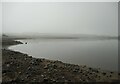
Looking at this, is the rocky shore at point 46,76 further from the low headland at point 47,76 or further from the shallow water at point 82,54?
the shallow water at point 82,54

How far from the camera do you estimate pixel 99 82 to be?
74.0ft

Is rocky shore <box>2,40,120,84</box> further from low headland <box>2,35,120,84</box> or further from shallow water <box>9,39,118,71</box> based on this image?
shallow water <box>9,39,118,71</box>

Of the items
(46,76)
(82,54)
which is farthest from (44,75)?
(82,54)

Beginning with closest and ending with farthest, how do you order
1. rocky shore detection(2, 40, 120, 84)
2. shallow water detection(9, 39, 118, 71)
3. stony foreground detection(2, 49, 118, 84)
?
1. rocky shore detection(2, 40, 120, 84)
2. stony foreground detection(2, 49, 118, 84)
3. shallow water detection(9, 39, 118, 71)

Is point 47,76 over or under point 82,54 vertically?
under

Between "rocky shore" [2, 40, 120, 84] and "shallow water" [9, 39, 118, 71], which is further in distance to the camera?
"shallow water" [9, 39, 118, 71]

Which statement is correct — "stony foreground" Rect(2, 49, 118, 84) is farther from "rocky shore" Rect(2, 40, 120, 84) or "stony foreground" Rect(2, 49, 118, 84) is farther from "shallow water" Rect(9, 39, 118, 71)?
"shallow water" Rect(9, 39, 118, 71)

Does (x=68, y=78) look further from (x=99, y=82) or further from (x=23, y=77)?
(x=23, y=77)

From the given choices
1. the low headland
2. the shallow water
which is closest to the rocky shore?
the low headland

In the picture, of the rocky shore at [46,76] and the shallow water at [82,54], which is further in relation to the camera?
the shallow water at [82,54]

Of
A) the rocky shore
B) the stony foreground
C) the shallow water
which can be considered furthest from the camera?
the shallow water

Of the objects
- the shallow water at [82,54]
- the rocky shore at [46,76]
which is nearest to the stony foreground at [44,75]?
the rocky shore at [46,76]

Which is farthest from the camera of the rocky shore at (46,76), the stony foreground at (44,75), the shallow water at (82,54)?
the shallow water at (82,54)

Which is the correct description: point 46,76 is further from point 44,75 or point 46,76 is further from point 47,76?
point 44,75
